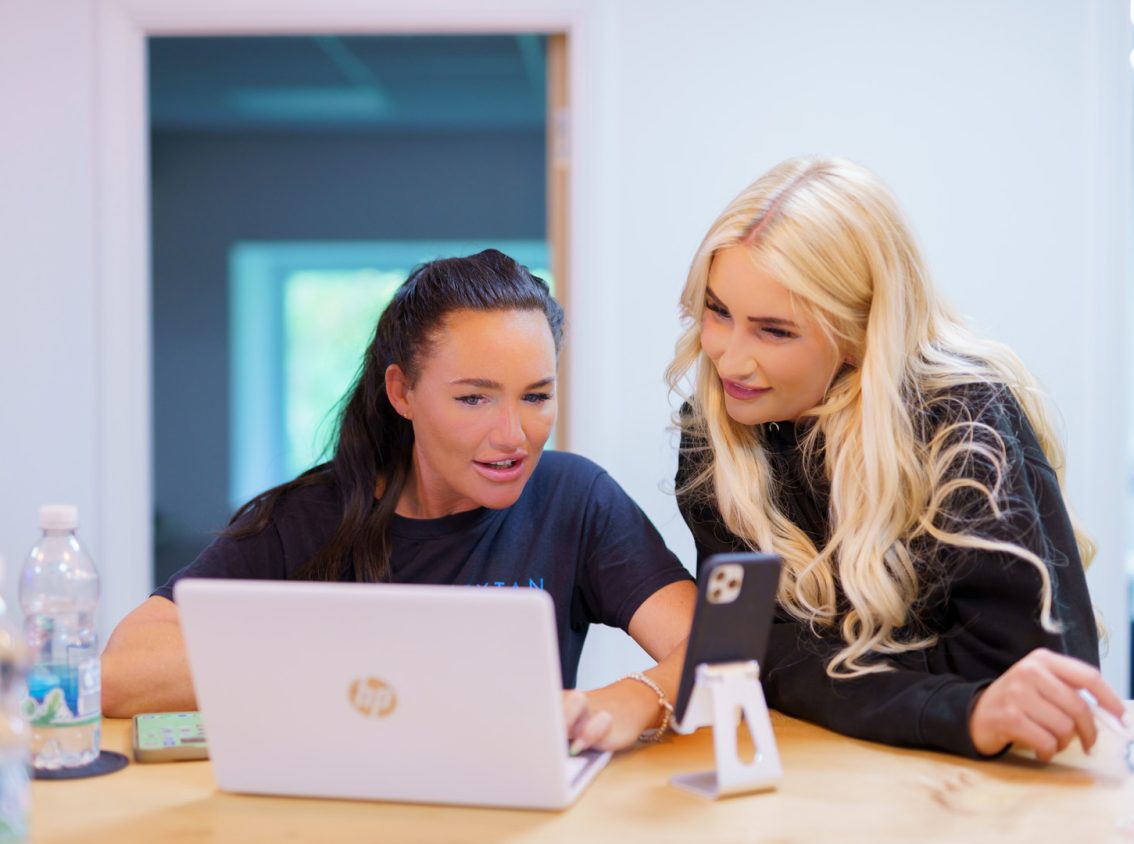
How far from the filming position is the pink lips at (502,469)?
5.99 ft

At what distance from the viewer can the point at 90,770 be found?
1342 mm

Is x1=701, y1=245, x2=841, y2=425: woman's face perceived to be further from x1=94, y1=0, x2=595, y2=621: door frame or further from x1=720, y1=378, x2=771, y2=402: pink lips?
x1=94, y1=0, x2=595, y2=621: door frame

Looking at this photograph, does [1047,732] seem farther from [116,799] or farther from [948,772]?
[116,799]

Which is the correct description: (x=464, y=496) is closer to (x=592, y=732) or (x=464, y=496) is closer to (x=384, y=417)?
(x=384, y=417)

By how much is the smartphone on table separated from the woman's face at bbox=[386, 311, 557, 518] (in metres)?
0.54

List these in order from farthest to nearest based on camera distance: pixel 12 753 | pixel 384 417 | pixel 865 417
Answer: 1. pixel 384 417
2. pixel 865 417
3. pixel 12 753

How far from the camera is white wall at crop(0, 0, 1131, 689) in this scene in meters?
2.80

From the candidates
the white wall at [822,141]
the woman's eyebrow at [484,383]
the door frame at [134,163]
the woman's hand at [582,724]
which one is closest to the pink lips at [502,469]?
the woman's eyebrow at [484,383]

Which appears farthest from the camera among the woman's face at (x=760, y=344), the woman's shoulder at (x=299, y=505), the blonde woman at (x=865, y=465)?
the woman's shoulder at (x=299, y=505)

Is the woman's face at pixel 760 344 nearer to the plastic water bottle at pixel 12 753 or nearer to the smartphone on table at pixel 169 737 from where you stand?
the smartphone on table at pixel 169 737

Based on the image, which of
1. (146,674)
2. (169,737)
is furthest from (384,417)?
(169,737)

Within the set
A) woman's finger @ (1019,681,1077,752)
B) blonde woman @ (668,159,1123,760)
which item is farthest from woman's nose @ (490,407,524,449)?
woman's finger @ (1019,681,1077,752)

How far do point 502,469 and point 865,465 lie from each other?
528 mm

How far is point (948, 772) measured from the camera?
4.37ft
